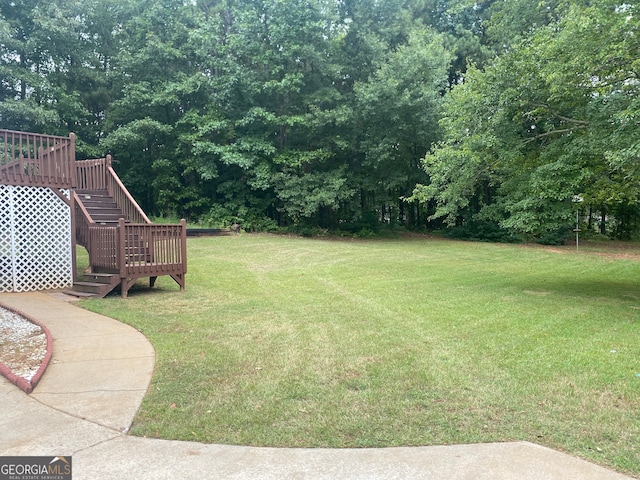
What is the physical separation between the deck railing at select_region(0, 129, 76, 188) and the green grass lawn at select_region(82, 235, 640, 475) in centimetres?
294

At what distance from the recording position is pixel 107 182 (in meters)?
10.8

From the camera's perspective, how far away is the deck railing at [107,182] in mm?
9953

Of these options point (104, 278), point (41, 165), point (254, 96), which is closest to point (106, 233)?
point (104, 278)

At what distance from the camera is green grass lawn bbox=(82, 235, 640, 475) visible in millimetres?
2997

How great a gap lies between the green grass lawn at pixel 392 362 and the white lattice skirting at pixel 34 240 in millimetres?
1948

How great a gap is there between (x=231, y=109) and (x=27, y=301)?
16.9 meters

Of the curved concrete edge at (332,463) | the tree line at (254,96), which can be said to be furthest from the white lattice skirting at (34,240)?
the tree line at (254,96)

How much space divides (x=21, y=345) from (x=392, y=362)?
4215 mm

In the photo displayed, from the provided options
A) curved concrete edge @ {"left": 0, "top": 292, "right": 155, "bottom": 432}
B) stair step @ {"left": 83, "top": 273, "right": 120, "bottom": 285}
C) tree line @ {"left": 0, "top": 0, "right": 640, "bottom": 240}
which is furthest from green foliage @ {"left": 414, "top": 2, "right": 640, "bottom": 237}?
tree line @ {"left": 0, "top": 0, "right": 640, "bottom": 240}

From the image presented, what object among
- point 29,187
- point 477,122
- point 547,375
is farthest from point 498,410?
point 29,187

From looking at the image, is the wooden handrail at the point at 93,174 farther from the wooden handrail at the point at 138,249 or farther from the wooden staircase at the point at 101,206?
the wooden handrail at the point at 138,249

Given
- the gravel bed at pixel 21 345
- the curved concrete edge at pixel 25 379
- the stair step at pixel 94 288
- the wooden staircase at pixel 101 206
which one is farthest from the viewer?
the wooden staircase at pixel 101 206

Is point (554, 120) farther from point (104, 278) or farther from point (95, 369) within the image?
point (104, 278)

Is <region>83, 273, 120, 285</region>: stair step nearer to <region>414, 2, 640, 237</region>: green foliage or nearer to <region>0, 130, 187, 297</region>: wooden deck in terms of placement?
<region>0, 130, 187, 297</region>: wooden deck
